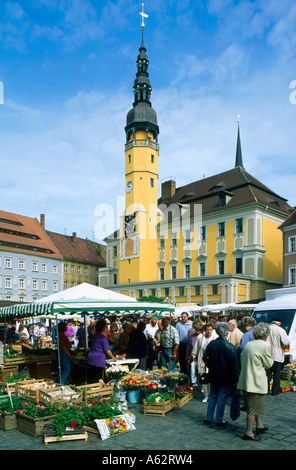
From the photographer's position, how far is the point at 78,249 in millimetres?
72312

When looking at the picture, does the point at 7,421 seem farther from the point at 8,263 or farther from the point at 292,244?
the point at 8,263

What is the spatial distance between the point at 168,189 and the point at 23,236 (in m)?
22.3

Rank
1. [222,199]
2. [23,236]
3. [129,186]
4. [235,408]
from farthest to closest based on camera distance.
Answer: [23,236] → [129,186] → [222,199] → [235,408]

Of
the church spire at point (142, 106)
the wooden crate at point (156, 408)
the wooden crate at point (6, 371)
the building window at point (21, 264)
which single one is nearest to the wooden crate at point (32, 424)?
the wooden crate at point (156, 408)

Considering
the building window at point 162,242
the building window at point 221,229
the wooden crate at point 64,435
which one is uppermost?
the building window at point 221,229

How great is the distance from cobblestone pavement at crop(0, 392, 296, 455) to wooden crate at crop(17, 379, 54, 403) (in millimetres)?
704

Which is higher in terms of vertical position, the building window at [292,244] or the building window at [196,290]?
the building window at [292,244]

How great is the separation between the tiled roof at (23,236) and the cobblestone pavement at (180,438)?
54.0 metres

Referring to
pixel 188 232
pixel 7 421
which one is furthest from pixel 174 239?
pixel 7 421

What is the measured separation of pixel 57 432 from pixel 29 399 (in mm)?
1508

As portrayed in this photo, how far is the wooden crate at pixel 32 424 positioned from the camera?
685 centimetres

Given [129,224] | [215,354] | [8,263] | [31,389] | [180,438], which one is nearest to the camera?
[180,438]

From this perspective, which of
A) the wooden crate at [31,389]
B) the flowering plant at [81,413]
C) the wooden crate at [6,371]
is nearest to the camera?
the flowering plant at [81,413]

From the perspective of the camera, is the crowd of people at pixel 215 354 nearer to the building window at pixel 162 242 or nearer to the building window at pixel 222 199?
the building window at pixel 222 199
